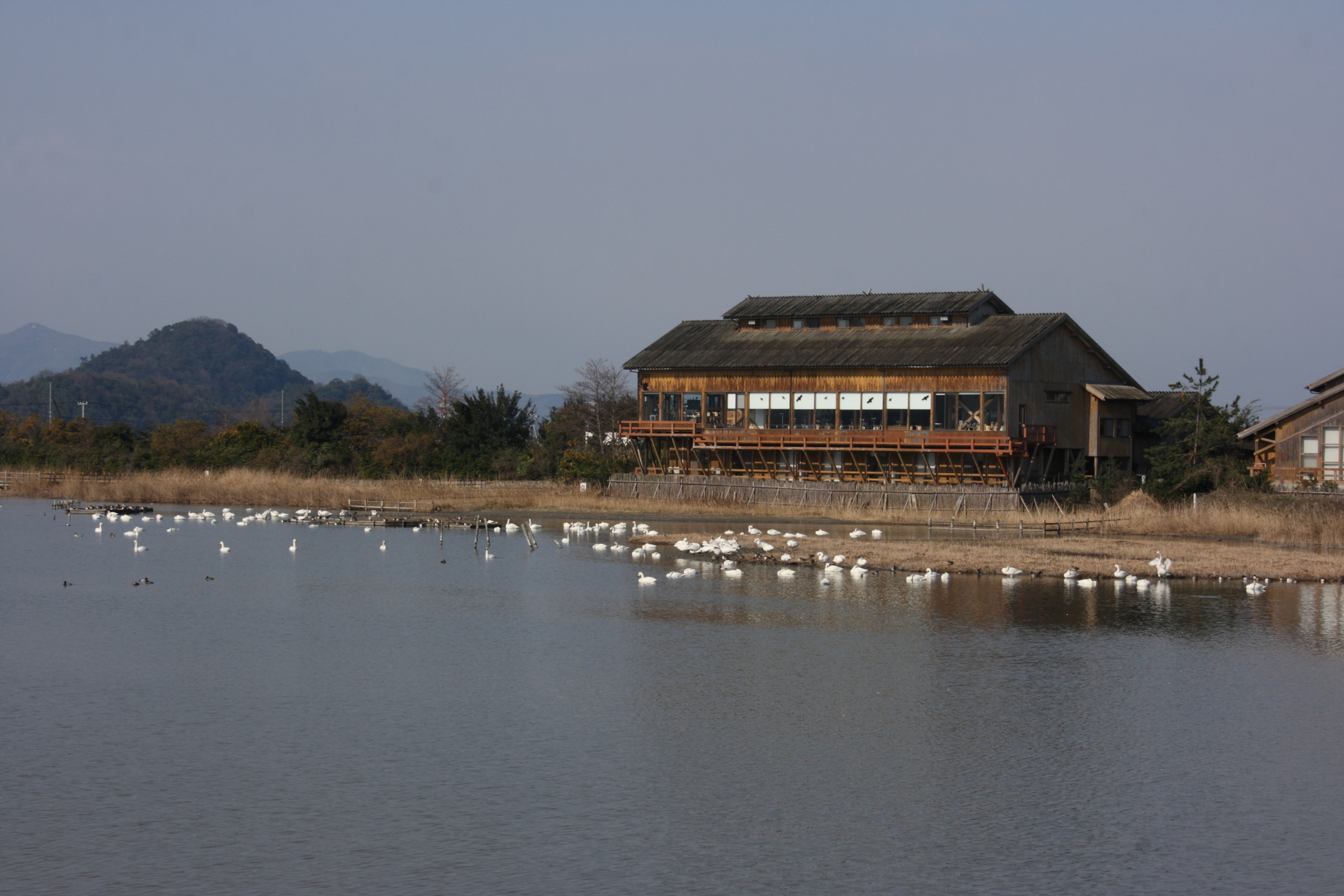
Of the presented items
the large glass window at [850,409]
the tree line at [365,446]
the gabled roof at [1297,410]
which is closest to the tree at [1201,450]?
the gabled roof at [1297,410]

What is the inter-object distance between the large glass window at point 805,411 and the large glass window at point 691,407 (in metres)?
4.87

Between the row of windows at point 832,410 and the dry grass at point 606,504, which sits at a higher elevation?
the row of windows at point 832,410

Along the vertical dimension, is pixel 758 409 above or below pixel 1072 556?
above

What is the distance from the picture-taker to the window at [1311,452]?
1818 inches

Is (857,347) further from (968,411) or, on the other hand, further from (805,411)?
(968,411)

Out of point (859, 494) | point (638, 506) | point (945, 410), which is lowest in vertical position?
point (638, 506)

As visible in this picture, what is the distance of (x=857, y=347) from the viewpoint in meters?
57.8

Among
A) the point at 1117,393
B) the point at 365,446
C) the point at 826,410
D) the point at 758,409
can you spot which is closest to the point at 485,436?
the point at 365,446

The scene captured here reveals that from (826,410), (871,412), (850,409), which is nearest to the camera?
(871,412)

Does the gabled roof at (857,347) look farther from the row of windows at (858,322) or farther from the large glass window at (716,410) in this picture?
the large glass window at (716,410)

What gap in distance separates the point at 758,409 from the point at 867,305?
24.2 feet

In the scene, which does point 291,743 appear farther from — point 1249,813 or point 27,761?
point 1249,813

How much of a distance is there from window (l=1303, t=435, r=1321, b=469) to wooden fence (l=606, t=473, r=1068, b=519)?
371 inches

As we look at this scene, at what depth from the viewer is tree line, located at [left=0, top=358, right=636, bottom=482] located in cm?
6944
